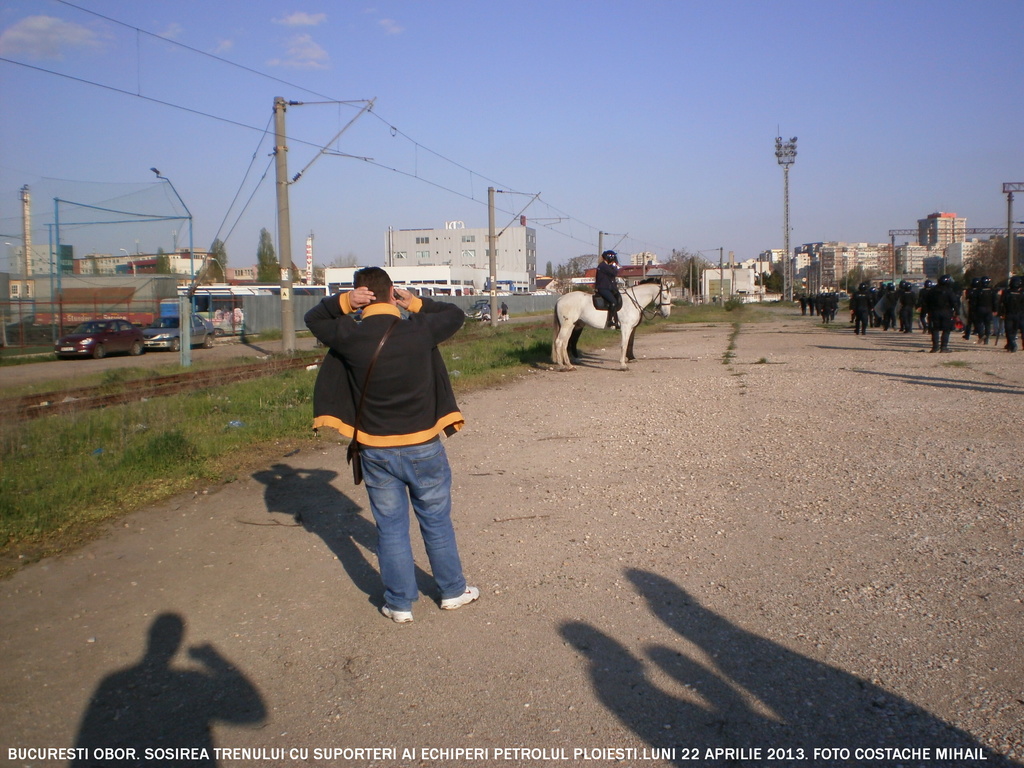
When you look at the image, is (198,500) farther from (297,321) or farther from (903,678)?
(297,321)

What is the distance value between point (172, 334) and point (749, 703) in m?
31.4

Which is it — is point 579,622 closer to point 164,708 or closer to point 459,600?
point 459,600

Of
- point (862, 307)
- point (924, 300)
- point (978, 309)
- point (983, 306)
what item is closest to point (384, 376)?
point (924, 300)

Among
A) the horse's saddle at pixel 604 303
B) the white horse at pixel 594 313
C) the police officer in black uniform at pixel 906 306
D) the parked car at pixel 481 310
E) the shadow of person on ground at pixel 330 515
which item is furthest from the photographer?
the parked car at pixel 481 310

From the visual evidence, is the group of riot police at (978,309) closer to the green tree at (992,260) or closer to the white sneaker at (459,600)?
the white sneaker at (459,600)

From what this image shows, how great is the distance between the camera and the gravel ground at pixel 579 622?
341cm

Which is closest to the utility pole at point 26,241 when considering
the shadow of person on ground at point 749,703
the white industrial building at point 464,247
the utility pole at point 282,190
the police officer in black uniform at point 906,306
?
the utility pole at point 282,190

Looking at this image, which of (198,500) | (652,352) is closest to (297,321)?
(652,352)

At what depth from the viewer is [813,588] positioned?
480cm

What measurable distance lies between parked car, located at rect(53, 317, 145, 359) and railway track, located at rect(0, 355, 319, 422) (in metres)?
10.6

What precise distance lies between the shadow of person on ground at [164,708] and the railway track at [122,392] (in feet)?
27.1

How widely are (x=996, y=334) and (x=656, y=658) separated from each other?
72.6ft

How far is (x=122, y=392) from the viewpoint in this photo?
15195 mm

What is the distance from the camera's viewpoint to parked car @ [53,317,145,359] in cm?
2744
